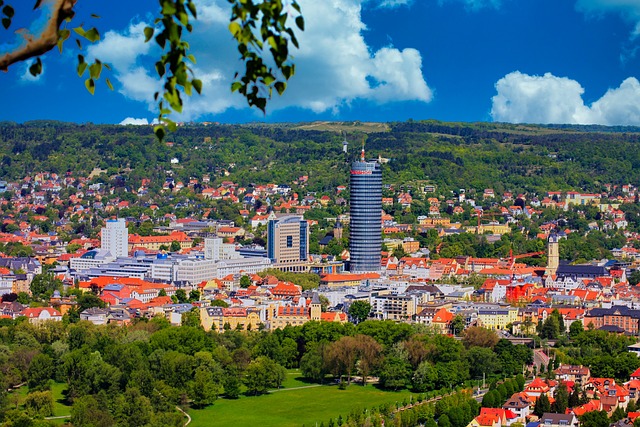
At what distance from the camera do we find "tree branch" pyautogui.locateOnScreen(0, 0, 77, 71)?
4371 mm

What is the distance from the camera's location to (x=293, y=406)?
2870cm

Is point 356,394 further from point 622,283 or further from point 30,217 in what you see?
point 30,217

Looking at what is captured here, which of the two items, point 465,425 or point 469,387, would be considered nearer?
point 465,425

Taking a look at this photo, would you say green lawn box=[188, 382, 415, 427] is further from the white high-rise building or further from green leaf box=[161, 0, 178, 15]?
the white high-rise building

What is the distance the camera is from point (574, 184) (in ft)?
275

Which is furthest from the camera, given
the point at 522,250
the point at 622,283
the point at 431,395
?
the point at 522,250

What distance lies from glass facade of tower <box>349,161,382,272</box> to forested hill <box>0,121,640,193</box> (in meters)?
25.7

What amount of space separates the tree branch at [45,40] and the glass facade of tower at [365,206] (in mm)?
48873

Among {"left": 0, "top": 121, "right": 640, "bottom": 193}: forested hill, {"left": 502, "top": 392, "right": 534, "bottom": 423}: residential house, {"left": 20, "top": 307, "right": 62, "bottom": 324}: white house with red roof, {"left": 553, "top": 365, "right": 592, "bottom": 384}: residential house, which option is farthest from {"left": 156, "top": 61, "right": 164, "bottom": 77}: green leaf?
{"left": 0, "top": 121, "right": 640, "bottom": 193}: forested hill

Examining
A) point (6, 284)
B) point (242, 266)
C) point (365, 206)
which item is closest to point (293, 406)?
point (6, 284)

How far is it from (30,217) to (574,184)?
3544 cm

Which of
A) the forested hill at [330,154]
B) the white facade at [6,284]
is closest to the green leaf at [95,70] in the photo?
the white facade at [6,284]

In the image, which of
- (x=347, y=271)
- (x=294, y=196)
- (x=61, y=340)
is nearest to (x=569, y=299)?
(x=347, y=271)

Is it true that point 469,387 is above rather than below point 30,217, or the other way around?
below
